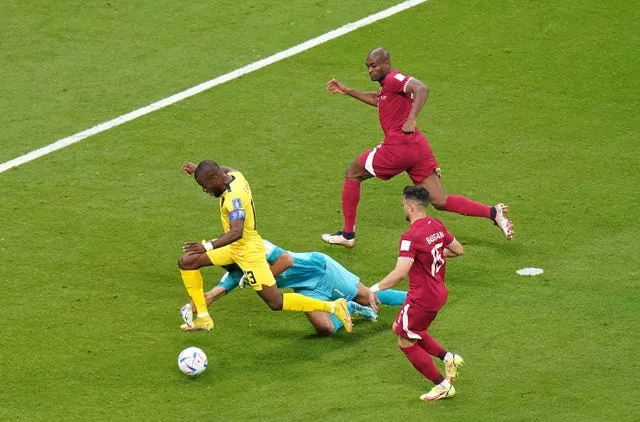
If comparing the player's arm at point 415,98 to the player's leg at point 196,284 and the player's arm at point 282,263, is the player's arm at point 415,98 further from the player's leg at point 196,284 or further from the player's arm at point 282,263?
the player's leg at point 196,284

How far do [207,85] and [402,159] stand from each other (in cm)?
550

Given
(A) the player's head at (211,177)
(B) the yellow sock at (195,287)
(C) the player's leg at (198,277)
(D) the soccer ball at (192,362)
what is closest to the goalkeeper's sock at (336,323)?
(C) the player's leg at (198,277)

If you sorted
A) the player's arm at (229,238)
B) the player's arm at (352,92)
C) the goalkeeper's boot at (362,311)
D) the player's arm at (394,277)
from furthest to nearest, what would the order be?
the player's arm at (352,92) < the goalkeeper's boot at (362,311) < the player's arm at (229,238) < the player's arm at (394,277)

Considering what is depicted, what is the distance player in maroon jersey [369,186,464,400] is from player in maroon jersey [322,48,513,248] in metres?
3.36

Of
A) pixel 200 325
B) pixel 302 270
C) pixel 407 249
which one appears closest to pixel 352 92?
pixel 302 270

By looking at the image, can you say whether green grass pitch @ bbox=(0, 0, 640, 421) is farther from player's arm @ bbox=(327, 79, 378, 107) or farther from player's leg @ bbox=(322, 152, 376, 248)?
player's arm @ bbox=(327, 79, 378, 107)

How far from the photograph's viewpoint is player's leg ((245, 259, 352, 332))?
14359mm

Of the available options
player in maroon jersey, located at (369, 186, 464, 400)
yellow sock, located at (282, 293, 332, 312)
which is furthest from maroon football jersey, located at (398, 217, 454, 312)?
yellow sock, located at (282, 293, 332, 312)

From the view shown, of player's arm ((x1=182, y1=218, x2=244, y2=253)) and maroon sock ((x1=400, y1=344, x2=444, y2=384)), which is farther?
player's arm ((x1=182, y1=218, x2=244, y2=253))

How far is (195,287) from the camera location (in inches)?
579

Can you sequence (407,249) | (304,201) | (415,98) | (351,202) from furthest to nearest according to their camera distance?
(304,201) < (351,202) < (415,98) < (407,249)

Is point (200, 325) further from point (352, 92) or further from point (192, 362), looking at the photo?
point (352, 92)

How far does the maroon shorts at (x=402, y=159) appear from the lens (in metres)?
16.4

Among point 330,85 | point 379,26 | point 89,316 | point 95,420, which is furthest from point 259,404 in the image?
point 379,26
